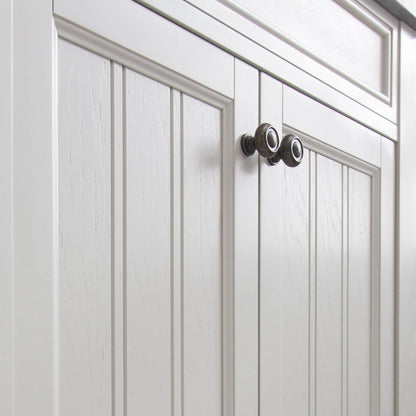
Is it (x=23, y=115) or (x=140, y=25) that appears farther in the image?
(x=140, y=25)

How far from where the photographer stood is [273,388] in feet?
2.50

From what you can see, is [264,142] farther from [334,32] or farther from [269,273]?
[334,32]

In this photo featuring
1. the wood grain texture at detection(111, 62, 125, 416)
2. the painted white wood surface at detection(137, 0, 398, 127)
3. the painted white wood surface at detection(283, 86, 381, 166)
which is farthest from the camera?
the painted white wood surface at detection(283, 86, 381, 166)

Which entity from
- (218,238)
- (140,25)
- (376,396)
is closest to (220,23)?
(140,25)

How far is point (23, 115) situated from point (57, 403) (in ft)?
0.74

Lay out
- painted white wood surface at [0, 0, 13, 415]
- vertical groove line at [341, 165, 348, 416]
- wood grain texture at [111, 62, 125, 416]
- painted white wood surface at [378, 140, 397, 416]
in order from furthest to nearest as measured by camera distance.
Result: painted white wood surface at [378, 140, 397, 416] → vertical groove line at [341, 165, 348, 416] → wood grain texture at [111, 62, 125, 416] → painted white wood surface at [0, 0, 13, 415]

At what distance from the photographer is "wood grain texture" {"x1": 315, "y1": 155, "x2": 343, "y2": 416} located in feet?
2.82

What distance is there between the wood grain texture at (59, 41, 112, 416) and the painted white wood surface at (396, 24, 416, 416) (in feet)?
2.09

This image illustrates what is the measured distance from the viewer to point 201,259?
677 millimetres

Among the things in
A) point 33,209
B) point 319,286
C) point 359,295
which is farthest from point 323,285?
point 33,209

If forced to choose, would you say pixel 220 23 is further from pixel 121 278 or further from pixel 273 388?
pixel 273 388

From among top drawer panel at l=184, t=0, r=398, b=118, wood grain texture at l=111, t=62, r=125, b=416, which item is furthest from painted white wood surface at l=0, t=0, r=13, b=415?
top drawer panel at l=184, t=0, r=398, b=118

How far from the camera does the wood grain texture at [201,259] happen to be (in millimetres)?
659

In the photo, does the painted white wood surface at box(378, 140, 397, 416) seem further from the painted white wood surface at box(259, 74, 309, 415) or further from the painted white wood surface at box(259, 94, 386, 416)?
the painted white wood surface at box(259, 74, 309, 415)
